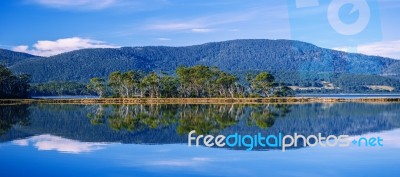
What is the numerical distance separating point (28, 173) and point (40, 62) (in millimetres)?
195072

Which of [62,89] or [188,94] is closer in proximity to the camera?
[188,94]

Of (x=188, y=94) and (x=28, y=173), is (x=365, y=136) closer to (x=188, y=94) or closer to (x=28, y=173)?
(x=28, y=173)

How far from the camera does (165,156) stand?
14281 millimetres

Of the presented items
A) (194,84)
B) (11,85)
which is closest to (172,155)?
(194,84)

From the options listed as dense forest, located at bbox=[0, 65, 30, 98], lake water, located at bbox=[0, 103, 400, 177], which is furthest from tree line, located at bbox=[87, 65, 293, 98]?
lake water, located at bbox=[0, 103, 400, 177]

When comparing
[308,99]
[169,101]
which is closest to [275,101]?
[308,99]

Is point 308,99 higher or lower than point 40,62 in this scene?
lower

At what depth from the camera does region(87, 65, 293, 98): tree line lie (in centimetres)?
6150

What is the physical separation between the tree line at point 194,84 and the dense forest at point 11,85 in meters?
9.56

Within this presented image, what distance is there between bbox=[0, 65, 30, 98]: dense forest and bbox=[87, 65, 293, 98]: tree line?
376 inches

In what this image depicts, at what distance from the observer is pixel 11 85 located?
65250mm

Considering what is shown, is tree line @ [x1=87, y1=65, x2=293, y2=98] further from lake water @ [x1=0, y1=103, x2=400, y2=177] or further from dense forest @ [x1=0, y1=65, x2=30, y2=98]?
lake water @ [x1=0, y1=103, x2=400, y2=177]

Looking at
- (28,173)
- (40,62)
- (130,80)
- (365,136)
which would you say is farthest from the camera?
(40,62)

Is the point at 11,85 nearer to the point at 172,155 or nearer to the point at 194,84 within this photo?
the point at 194,84
